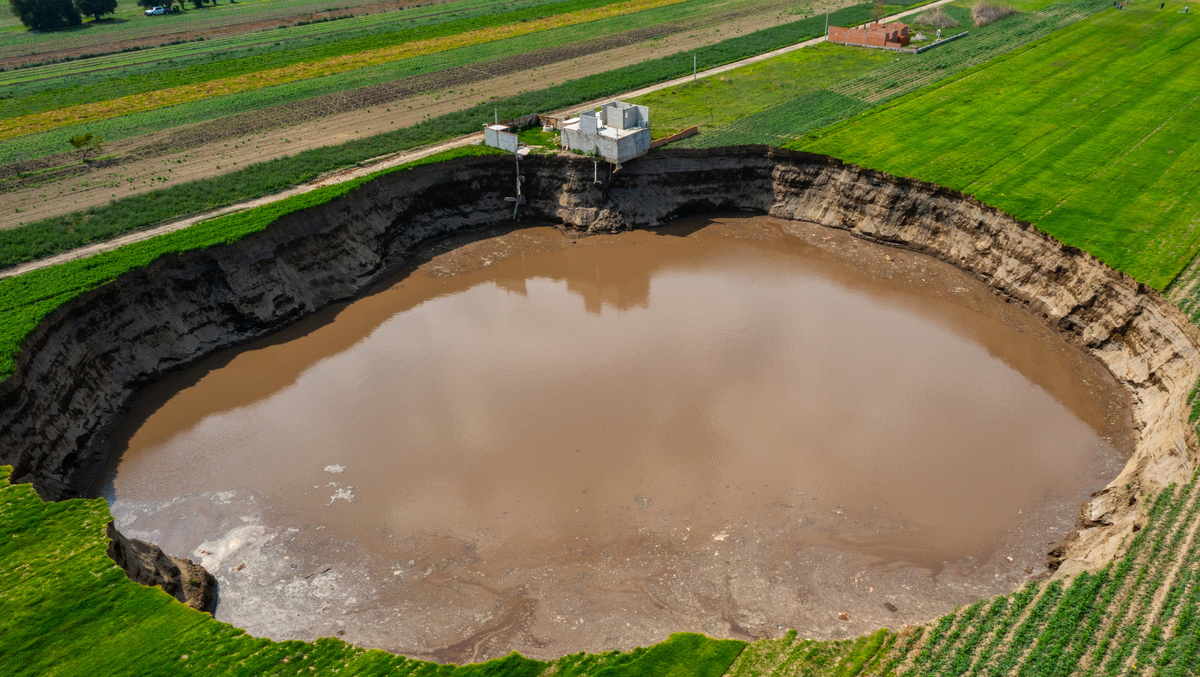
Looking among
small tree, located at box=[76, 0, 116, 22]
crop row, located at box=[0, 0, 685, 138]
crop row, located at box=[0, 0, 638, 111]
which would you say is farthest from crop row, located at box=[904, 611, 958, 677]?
small tree, located at box=[76, 0, 116, 22]

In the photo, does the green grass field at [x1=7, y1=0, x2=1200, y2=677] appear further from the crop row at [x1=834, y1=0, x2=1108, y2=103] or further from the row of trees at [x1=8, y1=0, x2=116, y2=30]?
the row of trees at [x1=8, y1=0, x2=116, y2=30]

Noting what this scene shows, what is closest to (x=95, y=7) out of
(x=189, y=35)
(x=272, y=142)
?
(x=189, y=35)

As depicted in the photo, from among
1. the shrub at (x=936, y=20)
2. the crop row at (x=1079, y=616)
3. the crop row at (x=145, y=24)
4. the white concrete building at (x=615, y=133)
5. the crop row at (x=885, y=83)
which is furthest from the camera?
the crop row at (x=145, y=24)

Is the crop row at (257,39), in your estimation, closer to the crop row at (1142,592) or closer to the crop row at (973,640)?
the crop row at (973,640)

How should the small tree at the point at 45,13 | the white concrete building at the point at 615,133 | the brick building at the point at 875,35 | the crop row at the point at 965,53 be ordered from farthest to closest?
the small tree at the point at 45,13 < the brick building at the point at 875,35 < the crop row at the point at 965,53 < the white concrete building at the point at 615,133

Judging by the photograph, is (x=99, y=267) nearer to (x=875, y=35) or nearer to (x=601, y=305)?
(x=601, y=305)

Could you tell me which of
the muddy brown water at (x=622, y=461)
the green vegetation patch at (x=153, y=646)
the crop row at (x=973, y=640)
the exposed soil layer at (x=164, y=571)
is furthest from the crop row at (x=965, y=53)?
the exposed soil layer at (x=164, y=571)

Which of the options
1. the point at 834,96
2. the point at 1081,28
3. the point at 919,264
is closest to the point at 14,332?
the point at 919,264

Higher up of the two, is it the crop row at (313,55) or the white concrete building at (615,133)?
the crop row at (313,55)
